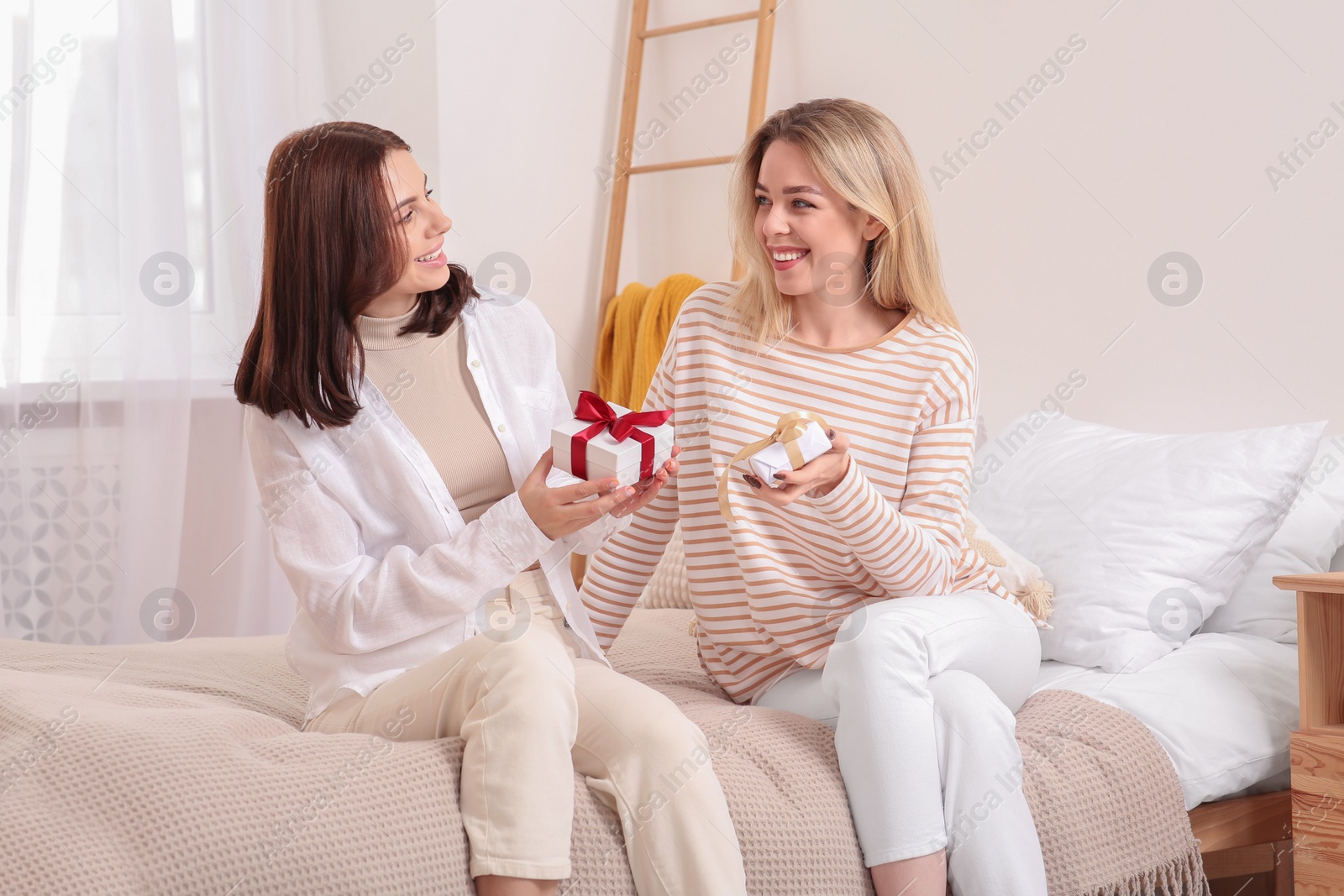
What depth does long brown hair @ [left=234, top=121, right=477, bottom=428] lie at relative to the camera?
1203 mm

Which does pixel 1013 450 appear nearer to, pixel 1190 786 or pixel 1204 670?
pixel 1204 670

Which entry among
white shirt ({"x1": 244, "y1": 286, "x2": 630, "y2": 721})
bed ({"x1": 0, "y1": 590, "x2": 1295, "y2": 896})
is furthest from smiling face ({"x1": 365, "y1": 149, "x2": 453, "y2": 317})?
bed ({"x1": 0, "y1": 590, "x2": 1295, "y2": 896})

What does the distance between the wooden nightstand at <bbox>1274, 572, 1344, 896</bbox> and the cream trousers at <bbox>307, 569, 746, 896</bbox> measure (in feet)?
2.34

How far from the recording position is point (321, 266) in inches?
48.0

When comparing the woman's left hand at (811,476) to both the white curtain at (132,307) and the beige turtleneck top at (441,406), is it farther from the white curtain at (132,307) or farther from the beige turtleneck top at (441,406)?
the white curtain at (132,307)

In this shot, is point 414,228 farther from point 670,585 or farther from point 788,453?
point 670,585

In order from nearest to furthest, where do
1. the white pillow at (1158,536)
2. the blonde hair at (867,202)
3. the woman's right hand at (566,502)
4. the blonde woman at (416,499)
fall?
the blonde woman at (416,499)
the woman's right hand at (566,502)
the blonde hair at (867,202)
the white pillow at (1158,536)

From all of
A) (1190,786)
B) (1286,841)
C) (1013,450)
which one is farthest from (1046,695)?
(1013,450)

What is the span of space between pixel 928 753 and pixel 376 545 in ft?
2.04

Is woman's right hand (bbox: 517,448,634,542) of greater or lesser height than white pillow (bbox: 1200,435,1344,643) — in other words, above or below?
above

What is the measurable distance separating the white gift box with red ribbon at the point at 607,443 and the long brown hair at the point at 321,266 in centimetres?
23

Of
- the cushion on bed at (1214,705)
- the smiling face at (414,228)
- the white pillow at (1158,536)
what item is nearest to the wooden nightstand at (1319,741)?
the cushion on bed at (1214,705)

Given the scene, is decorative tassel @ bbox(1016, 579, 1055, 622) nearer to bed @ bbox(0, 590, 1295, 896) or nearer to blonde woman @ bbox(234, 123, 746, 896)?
bed @ bbox(0, 590, 1295, 896)

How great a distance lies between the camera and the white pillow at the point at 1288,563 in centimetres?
160
